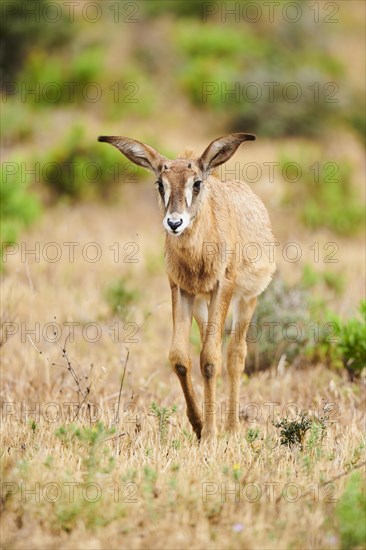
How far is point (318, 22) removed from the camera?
30.0m

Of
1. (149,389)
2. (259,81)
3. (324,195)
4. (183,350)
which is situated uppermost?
(259,81)

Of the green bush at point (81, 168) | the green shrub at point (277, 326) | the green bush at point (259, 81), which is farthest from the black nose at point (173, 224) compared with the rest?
the green bush at point (259, 81)

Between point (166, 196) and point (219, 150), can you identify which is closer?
point (166, 196)

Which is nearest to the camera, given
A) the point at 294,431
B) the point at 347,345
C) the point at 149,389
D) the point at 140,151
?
the point at 294,431

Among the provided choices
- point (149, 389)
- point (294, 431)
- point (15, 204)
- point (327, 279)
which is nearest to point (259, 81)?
point (15, 204)

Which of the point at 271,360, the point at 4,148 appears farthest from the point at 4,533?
the point at 4,148

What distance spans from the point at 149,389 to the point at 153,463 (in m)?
2.21

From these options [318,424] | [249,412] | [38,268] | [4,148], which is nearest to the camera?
[318,424]

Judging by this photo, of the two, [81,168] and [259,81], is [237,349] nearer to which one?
[81,168]

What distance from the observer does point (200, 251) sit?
5.99 metres

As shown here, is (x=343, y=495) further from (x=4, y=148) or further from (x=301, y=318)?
(x=4, y=148)

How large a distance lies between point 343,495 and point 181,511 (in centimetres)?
83

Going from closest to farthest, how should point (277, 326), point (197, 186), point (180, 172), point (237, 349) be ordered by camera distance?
point (180, 172) → point (197, 186) → point (237, 349) → point (277, 326)

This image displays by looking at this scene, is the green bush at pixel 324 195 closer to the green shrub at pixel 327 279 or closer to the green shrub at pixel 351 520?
the green shrub at pixel 327 279
